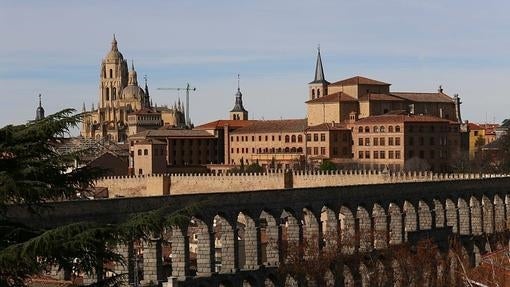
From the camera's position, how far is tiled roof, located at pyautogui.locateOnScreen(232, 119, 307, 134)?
4852 inches

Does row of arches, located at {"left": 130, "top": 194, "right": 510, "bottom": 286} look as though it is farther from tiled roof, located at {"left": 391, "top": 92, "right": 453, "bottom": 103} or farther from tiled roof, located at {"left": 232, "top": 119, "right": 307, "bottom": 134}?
Result: tiled roof, located at {"left": 391, "top": 92, "right": 453, "bottom": 103}

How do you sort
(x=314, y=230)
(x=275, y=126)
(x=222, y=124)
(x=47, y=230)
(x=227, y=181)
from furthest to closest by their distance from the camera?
(x=222, y=124)
(x=275, y=126)
(x=227, y=181)
(x=314, y=230)
(x=47, y=230)

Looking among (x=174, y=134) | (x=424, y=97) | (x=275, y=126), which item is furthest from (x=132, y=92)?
(x=424, y=97)

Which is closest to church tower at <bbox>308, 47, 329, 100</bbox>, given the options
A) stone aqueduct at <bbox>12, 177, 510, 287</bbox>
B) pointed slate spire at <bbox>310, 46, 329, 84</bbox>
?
pointed slate spire at <bbox>310, 46, 329, 84</bbox>

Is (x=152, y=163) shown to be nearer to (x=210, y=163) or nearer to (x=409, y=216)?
(x=210, y=163)

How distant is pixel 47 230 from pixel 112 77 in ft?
574

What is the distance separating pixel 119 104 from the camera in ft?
592

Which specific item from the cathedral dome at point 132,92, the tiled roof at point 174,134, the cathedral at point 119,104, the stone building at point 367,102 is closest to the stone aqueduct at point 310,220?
the stone building at point 367,102

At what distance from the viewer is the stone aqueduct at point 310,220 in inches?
1631

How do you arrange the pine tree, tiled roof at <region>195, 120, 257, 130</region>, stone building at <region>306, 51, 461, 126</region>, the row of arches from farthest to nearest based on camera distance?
1. tiled roof at <region>195, 120, 257, 130</region>
2. stone building at <region>306, 51, 461, 126</region>
3. the row of arches
4. the pine tree

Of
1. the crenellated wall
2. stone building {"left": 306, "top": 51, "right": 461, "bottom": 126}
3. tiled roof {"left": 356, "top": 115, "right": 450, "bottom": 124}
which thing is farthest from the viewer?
stone building {"left": 306, "top": 51, "right": 461, "bottom": 126}

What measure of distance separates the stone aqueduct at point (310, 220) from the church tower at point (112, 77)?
409ft

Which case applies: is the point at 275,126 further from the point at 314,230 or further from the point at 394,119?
the point at 314,230

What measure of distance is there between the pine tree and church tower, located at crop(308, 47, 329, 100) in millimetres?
122572
